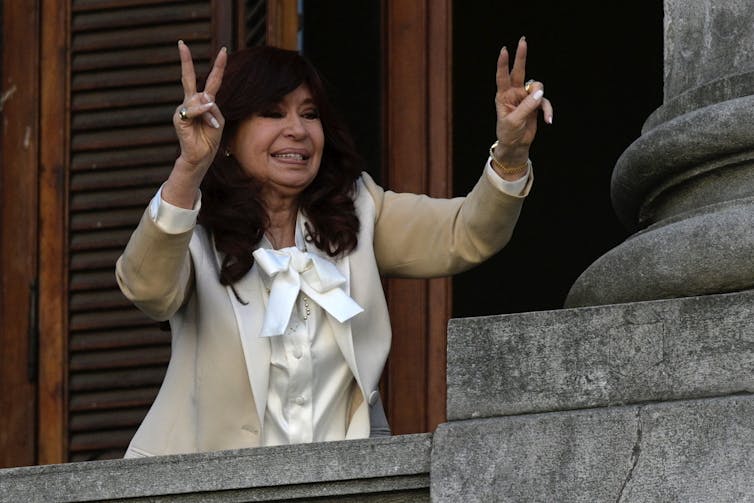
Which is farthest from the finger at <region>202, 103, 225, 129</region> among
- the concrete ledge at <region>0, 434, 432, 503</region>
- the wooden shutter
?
the wooden shutter

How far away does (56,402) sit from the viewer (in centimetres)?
621

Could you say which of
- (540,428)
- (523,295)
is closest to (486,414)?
(540,428)

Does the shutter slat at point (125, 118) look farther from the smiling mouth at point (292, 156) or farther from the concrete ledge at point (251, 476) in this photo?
the concrete ledge at point (251, 476)

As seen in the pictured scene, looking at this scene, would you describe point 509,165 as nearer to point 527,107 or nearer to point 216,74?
point 527,107

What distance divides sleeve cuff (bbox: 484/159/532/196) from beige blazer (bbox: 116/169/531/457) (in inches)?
0.7

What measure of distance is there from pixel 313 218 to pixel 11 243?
5.45 ft

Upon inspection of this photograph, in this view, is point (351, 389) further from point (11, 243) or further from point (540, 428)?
point (11, 243)

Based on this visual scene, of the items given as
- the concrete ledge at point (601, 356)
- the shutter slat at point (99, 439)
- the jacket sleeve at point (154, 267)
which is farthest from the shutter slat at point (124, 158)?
the concrete ledge at point (601, 356)

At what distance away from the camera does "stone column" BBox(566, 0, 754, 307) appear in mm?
4066

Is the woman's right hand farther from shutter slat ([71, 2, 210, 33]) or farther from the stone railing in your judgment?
shutter slat ([71, 2, 210, 33])

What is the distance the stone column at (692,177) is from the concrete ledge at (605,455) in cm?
33

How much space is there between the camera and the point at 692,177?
14.1ft

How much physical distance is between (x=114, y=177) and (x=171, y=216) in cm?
186

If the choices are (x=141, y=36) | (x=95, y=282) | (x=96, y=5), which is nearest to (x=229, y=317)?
(x=95, y=282)
